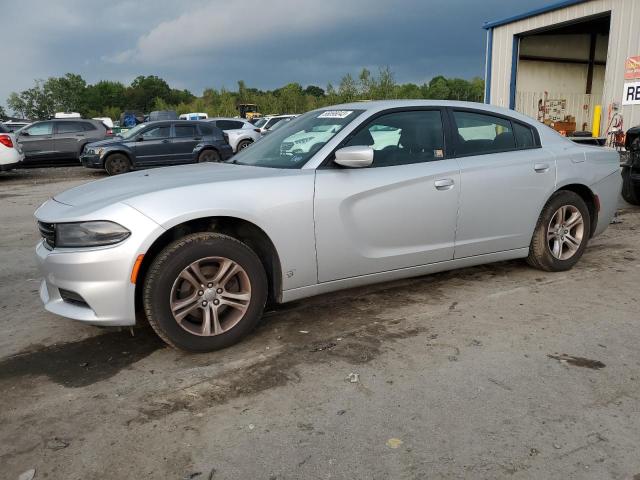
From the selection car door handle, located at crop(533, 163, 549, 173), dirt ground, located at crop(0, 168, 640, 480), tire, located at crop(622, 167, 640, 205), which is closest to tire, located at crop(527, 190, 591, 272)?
car door handle, located at crop(533, 163, 549, 173)

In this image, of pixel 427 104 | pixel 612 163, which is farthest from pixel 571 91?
pixel 427 104

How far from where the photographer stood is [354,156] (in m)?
3.47

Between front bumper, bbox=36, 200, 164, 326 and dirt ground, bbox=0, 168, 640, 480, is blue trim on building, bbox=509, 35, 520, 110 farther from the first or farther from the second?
front bumper, bbox=36, 200, 164, 326

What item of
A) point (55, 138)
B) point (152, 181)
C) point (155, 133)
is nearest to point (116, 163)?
point (155, 133)

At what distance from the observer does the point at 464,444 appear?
2.36 m

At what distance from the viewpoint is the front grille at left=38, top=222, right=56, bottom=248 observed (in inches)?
127

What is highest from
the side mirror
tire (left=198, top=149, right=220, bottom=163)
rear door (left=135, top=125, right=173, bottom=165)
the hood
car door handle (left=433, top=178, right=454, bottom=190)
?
the side mirror

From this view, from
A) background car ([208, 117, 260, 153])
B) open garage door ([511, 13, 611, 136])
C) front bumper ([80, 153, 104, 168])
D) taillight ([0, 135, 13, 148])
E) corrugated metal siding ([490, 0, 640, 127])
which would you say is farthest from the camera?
open garage door ([511, 13, 611, 136])

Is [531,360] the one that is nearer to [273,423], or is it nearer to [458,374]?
[458,374]

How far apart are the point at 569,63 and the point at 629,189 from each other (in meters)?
16.3

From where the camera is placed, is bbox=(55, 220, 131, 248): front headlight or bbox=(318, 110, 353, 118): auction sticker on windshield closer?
bbox=(55, 220, 131, 248): front headlight

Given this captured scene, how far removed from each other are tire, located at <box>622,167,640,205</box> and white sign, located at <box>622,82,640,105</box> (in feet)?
20.7

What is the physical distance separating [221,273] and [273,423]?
105 cm

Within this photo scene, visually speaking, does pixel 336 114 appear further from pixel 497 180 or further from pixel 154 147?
pixel 154 147
